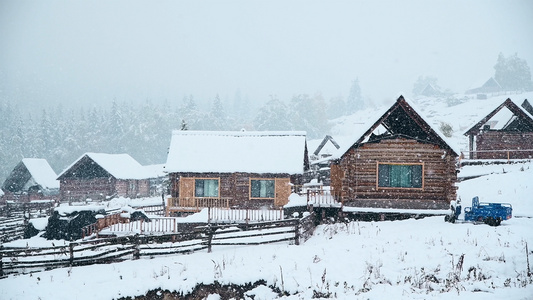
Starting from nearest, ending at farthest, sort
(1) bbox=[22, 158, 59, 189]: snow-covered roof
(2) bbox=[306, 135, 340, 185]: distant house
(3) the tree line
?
(2) bbox=[306, 135, 340, 185]: distant house
(1) bbox=[22, 158, 59, 189]: snow-covered roof
(3) the tree line

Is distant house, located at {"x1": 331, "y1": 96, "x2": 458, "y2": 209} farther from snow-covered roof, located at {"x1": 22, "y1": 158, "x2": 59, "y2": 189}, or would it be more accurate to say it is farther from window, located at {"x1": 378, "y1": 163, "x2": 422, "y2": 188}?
snow-covered roof, located at {"x1": 22, "y1": 158, "x2": 59, "y2": 189}

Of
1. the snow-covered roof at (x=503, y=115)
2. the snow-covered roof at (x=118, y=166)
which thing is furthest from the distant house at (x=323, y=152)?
the snow-covered roof at (x=118, y=166)

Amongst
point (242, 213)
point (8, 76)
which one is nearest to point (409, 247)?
point (242, 213)

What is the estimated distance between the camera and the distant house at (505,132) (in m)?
31.3

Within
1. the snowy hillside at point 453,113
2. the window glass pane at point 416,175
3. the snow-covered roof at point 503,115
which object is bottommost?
the window glass pane at point 416,175

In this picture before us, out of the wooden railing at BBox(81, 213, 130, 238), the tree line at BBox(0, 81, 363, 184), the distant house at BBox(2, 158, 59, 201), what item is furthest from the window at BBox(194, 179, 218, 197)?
the tree line at BBox(0, 81, 363, 184)

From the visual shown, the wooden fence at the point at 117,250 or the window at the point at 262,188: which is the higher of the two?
the window at the point at 262,188

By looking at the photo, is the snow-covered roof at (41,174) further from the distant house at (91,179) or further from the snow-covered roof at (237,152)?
the snow-covered roof at (237,152)

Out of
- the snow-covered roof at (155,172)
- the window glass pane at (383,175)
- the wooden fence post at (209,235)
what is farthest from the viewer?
the snow-covered roof at (155,172)

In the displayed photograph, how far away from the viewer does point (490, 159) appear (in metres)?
31.5

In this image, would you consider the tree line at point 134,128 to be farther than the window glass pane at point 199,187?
Yes

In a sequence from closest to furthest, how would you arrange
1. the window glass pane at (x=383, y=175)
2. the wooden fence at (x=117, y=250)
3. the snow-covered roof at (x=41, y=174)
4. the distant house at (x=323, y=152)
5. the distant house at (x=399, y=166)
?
1. the wooden fence at (x=117, y=250)
2. the distant house at (x=399, y=166)
3. the window glass pane at (x=383, y=175)
4. the distant house at (x=323, y=152)
5. the snow-covered roof at (x=41, y=174)

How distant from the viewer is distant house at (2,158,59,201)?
4950 cm

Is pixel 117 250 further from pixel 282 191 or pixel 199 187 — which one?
pixel 282 191
